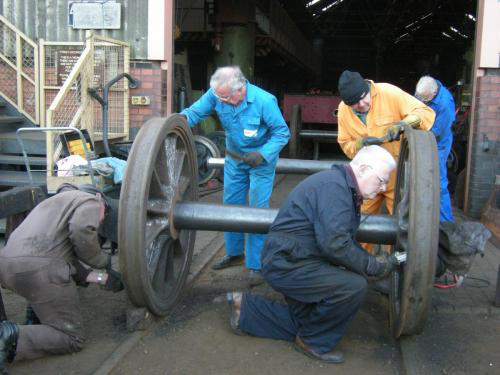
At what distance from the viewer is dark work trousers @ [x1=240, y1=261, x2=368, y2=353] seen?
3.17 m

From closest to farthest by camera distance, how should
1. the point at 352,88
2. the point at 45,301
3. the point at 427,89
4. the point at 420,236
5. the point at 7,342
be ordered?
the point at 420,236
the point at 7,342
the point at 45,301
the point at 352,88
the point at 427,89

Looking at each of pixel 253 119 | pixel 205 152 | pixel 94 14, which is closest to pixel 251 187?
pixel 253 119

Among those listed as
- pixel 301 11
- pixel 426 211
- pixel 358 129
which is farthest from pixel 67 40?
pixel 301 11

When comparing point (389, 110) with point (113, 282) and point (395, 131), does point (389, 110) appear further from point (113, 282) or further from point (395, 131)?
point (113, 282)

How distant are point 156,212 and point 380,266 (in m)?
1.41

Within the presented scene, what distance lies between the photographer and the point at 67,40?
24.9 ft

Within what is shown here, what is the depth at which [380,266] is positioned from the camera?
316cm

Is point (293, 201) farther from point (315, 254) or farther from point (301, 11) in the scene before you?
point (301, 11)

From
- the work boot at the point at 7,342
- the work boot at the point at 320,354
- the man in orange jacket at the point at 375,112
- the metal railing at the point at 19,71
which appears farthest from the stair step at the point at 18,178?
the work boot at the point at 320,354

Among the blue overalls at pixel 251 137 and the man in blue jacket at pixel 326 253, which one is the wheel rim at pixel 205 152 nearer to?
the blue overalls at pixel 251 137

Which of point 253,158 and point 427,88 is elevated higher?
point 427,88

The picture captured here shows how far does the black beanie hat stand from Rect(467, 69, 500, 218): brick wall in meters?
3.55

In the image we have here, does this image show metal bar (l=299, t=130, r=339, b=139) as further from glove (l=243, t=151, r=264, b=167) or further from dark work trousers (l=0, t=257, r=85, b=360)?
dark work trousers (l=0, t=257, r=85, b=360)

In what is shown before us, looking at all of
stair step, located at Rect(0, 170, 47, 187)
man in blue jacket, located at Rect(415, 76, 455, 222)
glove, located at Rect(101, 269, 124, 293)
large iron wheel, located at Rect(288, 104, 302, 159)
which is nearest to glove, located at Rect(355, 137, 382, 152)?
man in blue jacket, located at Rect(415, 76, 455, 222)
